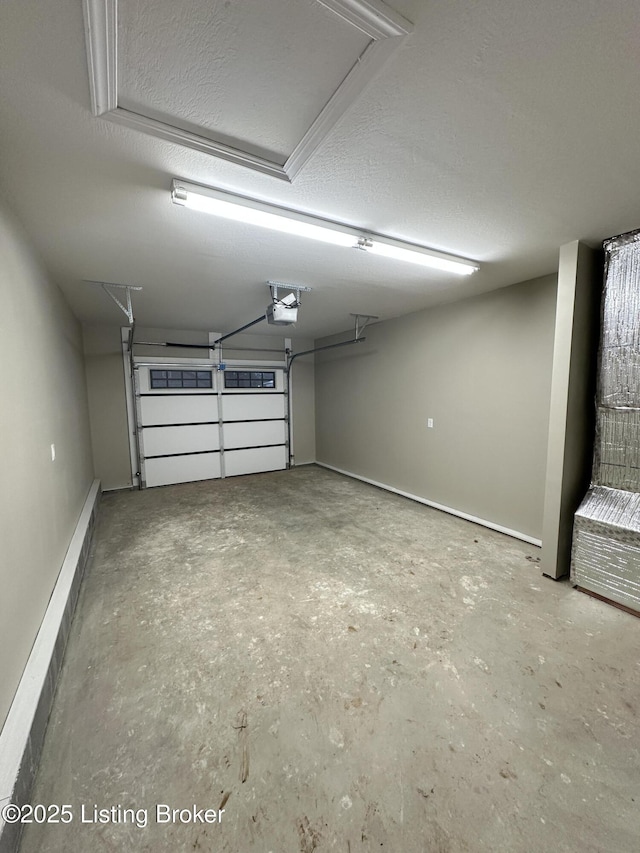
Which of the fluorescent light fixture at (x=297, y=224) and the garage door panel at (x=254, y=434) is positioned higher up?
the fluorescent light fixture at (x=297, y=224)

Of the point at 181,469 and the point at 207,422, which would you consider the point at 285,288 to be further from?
the point at 181,469

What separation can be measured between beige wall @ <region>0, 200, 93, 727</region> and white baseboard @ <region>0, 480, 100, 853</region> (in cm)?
5

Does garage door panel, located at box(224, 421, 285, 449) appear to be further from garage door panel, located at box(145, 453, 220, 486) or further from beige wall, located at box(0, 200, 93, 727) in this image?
beige wall, located at box(0, 200, 93, 727)

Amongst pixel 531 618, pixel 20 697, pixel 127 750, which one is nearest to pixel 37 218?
pixel 20 697

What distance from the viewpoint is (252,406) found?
5844 mm

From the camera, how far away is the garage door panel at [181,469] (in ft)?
16.7

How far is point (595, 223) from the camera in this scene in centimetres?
199

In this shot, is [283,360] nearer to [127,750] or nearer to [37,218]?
[37,218]

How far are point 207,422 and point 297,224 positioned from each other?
4101 mm

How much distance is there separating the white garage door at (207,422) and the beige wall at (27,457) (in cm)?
228

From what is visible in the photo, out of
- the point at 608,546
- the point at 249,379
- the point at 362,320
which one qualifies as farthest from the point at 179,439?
the point at 608,546

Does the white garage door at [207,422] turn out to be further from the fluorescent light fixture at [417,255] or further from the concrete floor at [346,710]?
the fluorescent light fixture at [417,255]

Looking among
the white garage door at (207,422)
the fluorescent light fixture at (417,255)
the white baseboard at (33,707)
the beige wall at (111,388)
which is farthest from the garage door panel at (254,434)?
the fluorescent light fixture at (417,255)

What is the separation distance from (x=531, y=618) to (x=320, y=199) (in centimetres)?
271
